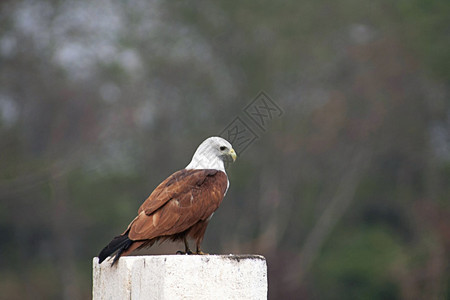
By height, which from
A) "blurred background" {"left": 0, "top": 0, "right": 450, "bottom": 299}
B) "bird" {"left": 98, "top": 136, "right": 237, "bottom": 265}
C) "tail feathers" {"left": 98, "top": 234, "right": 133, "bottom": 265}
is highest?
"blurred background" {"left": 0, "top": 0, "right": 450, "bottom": 299}

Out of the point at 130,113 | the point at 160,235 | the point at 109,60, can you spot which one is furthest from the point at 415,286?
the point at 160,235

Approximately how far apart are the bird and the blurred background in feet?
58.4

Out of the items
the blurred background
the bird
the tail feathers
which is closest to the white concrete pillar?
the tail feathers

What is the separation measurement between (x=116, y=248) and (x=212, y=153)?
1.43m

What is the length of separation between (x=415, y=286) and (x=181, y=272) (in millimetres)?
20051

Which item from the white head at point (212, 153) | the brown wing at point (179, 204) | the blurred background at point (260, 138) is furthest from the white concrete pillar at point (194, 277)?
the blurred background at point (260, 138)

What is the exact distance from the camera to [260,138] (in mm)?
26016

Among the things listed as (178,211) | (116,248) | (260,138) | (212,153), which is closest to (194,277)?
(116,248)

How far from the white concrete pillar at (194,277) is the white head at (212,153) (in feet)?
4.98

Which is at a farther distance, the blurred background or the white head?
the blurred background

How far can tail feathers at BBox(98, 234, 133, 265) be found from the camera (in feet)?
15.8

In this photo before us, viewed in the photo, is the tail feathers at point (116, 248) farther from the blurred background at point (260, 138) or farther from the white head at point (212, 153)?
the blurred background at point (260, 138)

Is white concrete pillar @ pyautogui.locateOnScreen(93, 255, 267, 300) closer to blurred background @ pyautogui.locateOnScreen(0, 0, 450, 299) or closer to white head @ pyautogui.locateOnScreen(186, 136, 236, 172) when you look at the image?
white head @ pyautogui.locateOnScreen(186, 136, 236, 172)

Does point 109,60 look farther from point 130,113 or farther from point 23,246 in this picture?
point 23,246
